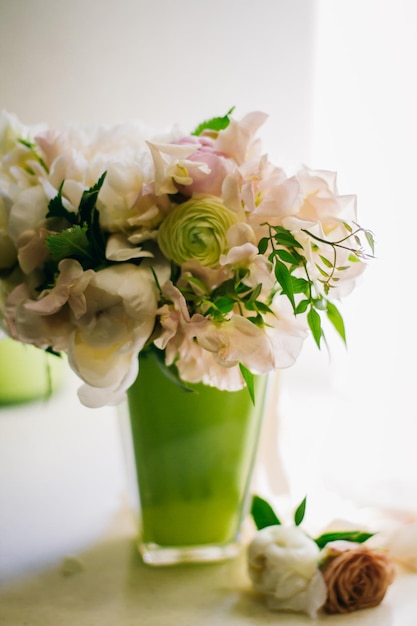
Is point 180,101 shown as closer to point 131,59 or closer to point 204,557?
point 131,59

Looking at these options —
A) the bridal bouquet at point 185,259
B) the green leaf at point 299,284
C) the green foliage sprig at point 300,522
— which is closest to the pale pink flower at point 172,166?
the bridal bouquet at point 185,259

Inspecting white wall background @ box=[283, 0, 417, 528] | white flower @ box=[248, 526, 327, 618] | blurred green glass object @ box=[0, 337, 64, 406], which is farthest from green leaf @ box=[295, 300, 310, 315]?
blurred green glass object @ box=[0, 337, 64, 406]

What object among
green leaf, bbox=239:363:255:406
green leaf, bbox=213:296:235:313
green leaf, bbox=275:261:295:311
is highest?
green leaf, bbox=275:261:295:311

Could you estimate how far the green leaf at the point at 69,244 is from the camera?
1.76ft

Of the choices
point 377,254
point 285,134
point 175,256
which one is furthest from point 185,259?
point 285,134

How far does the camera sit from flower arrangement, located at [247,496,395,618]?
0.60m

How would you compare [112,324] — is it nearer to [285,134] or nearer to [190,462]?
[190,462]

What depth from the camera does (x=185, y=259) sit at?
54 centimetres

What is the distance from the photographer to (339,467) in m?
0.83

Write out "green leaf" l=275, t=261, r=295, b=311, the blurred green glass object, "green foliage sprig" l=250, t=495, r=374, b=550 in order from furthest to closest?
the blurred green glass object < "green foliage sprig" l=250, t=495, r=374, b=550 < "green leaf" l=275, t=261, r=295, b=311

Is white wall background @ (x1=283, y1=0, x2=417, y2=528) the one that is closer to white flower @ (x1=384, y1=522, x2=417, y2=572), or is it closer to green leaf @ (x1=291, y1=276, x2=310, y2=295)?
white flower @ (x1=384, y1=522, x2=417, y2=572)

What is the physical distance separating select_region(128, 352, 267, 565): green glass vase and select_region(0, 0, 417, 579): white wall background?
0.38 ft

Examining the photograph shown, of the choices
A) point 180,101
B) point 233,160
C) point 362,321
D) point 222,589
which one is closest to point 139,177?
point 233,160

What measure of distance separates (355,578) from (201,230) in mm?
320
